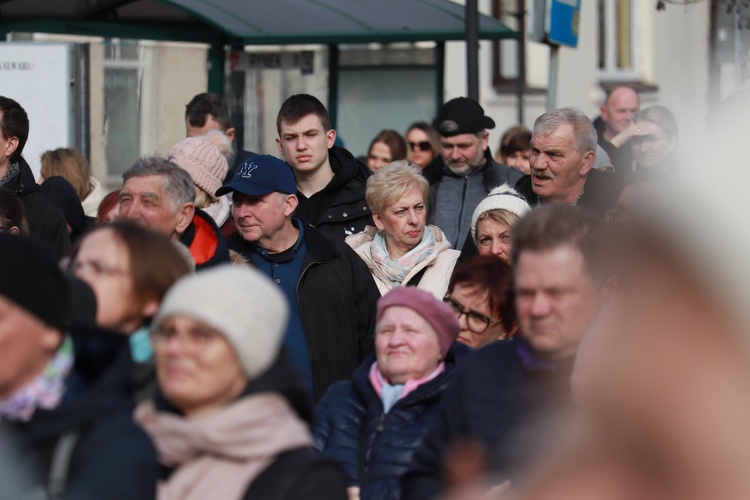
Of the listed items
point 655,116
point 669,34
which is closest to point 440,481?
point 655,116

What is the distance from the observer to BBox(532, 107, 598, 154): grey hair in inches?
283

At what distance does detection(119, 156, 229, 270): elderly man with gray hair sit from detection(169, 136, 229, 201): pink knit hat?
37.5 inches

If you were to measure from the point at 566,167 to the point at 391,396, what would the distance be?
258cm

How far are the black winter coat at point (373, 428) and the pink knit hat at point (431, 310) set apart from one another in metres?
0.10

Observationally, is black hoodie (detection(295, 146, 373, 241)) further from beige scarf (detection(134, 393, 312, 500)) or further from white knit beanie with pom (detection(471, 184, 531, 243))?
beige scarf (detection(134, 393, 312, 500))

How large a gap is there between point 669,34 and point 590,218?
17.8 metres

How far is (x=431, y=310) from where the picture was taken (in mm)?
4949

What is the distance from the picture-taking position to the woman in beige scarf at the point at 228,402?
11.2 ft

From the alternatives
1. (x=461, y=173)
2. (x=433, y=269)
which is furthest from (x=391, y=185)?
(x=461, y=173)

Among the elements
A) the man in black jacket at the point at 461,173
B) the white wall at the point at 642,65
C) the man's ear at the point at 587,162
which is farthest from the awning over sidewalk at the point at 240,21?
the white wall at the point at 642,65

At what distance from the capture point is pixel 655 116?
921 cm

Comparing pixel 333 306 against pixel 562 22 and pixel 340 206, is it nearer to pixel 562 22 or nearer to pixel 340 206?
pixel 340 206

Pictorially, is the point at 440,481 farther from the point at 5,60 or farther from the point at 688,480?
the point at 5,60

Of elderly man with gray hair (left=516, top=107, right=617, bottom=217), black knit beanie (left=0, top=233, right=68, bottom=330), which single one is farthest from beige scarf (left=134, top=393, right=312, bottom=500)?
elderly man with gray hair (left=516, top=107, right=617, bottom=217)
